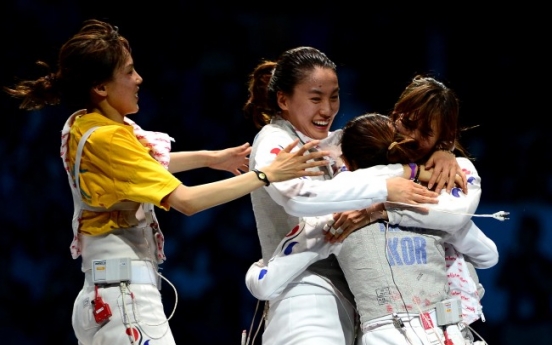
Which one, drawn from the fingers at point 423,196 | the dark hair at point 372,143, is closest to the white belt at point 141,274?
the dark hair at point 372,143

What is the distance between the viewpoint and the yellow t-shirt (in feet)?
7.82

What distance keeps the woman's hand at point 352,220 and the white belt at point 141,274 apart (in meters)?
0.48

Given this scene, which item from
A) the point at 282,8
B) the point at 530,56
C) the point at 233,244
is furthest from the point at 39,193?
the point at 530,56

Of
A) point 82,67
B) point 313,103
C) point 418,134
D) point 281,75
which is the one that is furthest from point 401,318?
point 82,67

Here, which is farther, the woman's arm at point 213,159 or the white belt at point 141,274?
the woman's arm at point 213,159

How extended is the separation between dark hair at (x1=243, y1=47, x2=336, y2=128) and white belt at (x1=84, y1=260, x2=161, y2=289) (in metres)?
0.57

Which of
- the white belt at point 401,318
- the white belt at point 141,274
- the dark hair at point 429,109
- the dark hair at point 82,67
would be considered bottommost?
the white belt at point 401,318

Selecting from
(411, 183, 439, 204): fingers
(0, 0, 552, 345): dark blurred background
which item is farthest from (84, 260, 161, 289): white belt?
(0, 0, 552, 345): dark blurred background

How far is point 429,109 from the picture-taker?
251 centimetres

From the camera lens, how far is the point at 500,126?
403 cm

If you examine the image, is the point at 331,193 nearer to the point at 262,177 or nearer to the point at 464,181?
the point at 262,177

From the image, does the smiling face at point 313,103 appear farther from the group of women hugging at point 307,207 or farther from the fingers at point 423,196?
the fingers at point 423,196

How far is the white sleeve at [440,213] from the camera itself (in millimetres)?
2416

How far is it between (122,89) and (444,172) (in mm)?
880
